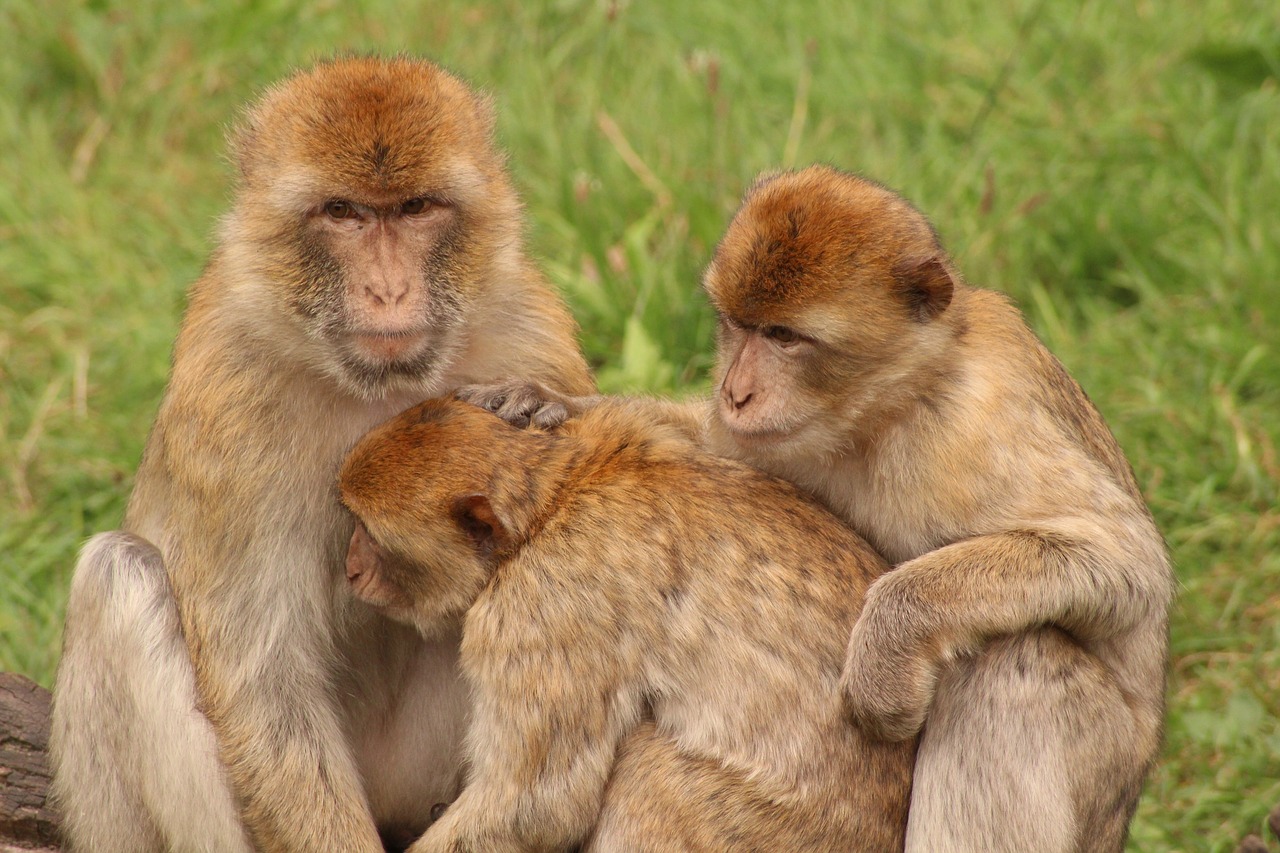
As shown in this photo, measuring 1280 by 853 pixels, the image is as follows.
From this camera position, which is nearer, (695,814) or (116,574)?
(695,814)

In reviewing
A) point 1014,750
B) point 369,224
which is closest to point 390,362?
point 369,224

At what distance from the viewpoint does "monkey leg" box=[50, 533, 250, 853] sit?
401cm

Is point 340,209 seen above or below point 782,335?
above

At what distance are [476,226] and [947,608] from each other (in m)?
1.44

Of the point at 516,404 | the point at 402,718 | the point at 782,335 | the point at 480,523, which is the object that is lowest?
the point at 402,718

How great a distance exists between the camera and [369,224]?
3.80m

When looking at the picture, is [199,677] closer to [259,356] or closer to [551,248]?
[259,356]

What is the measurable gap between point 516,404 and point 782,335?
0.68 m

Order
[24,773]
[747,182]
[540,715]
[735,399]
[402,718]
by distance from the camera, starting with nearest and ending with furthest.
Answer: [540,715]
[735,399]
[402,718]
[24,773]
[747,182]

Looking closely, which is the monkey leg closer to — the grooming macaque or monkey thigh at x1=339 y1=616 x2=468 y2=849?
monkey thigh at x1=339 y1=616 x2=468 y2=849

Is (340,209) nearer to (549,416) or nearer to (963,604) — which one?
(549,416)

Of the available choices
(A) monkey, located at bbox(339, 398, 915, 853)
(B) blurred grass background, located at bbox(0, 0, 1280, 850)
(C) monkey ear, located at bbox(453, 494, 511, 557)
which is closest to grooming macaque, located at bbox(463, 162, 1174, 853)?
(A) monkey, located at bbox(339, 398, 915, 853)

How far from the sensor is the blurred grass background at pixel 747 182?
5746 millimetres

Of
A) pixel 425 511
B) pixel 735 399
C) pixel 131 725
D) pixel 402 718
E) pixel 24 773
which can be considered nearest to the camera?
pixel 425 511
